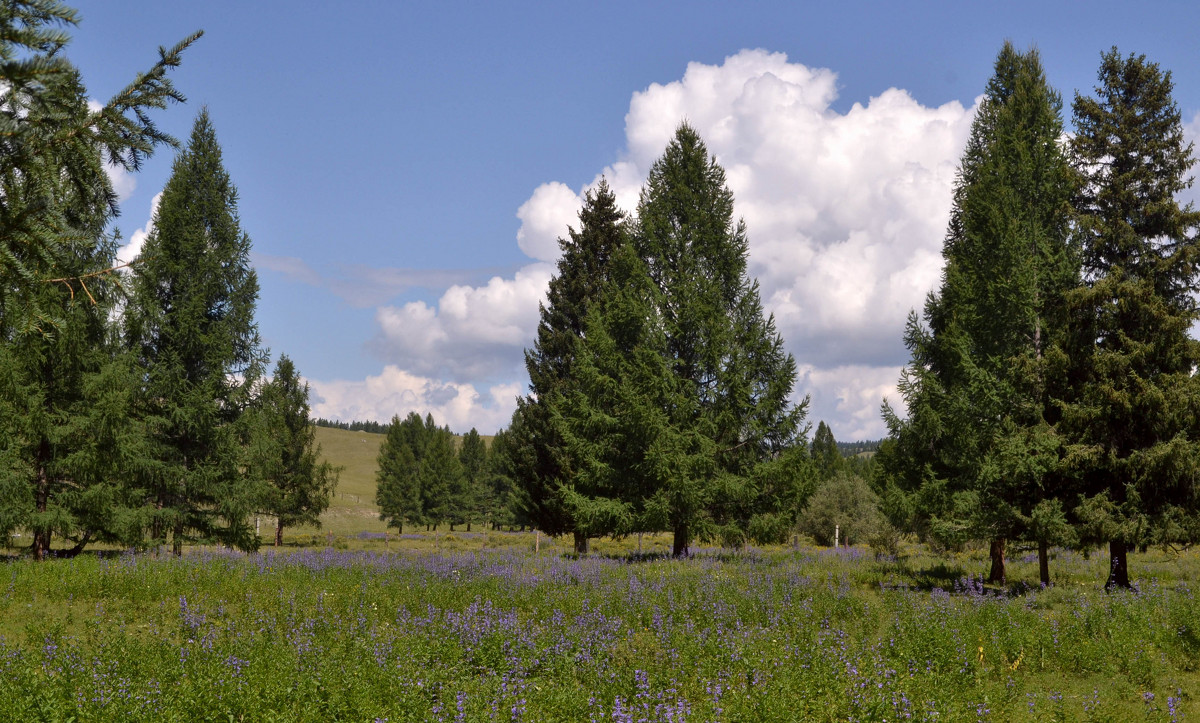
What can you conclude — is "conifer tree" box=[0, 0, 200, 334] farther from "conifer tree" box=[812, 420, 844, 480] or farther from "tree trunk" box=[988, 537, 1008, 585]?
"conifer tree" box=[812, 420, 844, 480]

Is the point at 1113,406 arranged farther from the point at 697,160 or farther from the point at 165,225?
the point at 165,225

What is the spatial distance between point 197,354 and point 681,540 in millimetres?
15935

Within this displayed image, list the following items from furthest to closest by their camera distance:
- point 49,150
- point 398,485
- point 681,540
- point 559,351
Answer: point 398,485
point 559,351
point 681,540
point 49,150

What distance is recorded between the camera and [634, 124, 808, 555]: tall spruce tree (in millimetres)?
20547

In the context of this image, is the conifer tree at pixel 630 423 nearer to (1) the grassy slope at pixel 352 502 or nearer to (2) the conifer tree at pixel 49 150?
(2) the conifer tree at pixel 49 150

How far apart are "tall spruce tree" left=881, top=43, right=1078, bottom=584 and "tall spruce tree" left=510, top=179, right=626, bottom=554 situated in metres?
11.2

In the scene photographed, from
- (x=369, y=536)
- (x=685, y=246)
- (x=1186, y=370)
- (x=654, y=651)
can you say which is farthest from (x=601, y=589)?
(x=369, y=536)

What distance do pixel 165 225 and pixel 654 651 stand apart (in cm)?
2013

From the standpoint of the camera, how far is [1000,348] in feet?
61.4

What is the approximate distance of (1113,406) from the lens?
53.4 feet

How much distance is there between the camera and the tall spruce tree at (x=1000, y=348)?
56.6 feet

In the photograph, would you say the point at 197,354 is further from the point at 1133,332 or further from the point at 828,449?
the point at 828,449

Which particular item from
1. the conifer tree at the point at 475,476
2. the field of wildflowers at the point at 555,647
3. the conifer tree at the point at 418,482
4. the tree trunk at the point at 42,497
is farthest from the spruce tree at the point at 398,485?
the field of wildflowers at the point at 555,647

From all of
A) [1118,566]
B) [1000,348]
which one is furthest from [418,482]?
[1118,566]
